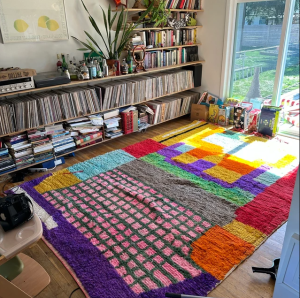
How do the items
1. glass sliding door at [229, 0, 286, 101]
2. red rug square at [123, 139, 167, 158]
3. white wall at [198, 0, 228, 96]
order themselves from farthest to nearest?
1. white wall at [198, 0, 228, 96]
2. glass sliding door at [229, 0, 286, 101]
3. red rug square at [123, 139, 167, 158]

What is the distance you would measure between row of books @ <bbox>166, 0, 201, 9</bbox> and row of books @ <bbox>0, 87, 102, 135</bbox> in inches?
62.4

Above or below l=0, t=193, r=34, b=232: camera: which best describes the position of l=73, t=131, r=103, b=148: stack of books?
below

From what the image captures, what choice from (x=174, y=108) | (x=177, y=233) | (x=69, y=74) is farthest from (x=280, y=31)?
(x=177, y=233)

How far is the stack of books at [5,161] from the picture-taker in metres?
2.59

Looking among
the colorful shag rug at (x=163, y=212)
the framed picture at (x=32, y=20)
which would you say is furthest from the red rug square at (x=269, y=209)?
the framed picture at (x=32, y=20)

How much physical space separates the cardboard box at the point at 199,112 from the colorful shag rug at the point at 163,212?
85 cm

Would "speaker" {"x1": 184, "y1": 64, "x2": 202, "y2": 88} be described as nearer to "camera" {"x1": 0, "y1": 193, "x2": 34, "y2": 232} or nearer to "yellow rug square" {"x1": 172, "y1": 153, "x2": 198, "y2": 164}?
"yellow rug square" {"x1": 172, "y1": 153, "x2": 198, "y2": 164}

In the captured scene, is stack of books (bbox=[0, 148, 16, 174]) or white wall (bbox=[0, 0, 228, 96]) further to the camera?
white wall (bbox=[0, 0, 228, 96])

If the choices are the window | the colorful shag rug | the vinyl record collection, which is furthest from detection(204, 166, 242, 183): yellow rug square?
the vinyl record collection

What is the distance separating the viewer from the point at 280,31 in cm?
333

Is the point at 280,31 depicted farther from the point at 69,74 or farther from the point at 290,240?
the point at 290,240

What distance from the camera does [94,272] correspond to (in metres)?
1.67

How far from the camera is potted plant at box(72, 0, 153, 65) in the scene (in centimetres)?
306

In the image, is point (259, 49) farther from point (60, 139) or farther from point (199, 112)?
point (60, 139)
